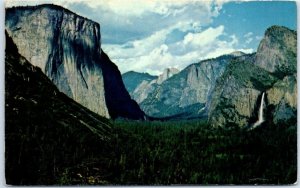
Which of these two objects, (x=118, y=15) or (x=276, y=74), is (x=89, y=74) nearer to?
(x=118, y=15)

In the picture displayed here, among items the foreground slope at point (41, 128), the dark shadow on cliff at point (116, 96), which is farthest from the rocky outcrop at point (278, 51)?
the foreground slope at point (41, 128)

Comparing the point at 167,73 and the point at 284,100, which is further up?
the point at 167,73

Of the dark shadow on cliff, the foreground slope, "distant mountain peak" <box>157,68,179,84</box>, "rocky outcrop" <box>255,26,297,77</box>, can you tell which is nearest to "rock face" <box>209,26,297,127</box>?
"rocky outcrop" <box>255,26,297,77</box>

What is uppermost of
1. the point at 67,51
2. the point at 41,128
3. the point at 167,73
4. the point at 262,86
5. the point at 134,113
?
the point at 67,51

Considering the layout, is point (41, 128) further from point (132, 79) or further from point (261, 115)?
point (261, 115)

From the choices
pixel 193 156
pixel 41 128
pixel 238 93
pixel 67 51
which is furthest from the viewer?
pixel 238 93

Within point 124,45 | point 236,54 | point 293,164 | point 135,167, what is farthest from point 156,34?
point 293,164

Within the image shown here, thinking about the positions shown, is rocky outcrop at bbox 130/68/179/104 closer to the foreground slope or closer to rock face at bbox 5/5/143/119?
rock face at bbox 5/5/143/119

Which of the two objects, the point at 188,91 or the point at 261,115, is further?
the point at 188,91

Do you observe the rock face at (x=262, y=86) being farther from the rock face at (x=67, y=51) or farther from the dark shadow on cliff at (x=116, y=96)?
the rock face at (x=67, y=51)

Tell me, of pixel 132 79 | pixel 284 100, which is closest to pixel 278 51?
pixel 284 100
